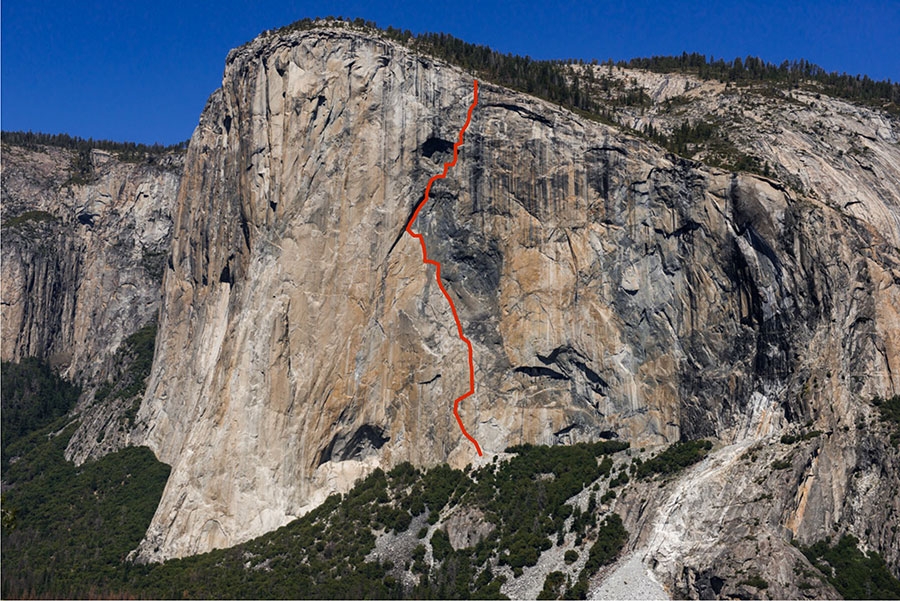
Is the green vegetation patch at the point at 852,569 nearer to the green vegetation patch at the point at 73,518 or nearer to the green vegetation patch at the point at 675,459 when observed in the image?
the green vegetation patch at the point at 675,459

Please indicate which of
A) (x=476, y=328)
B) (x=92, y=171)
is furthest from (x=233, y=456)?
(x=92, y=171)

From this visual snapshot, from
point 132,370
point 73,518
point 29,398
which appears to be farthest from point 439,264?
point 29,398

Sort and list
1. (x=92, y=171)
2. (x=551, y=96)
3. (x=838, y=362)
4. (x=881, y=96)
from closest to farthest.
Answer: (x=838, y=362) → (x=551, y=96) → (x=881, y=96) → (x=92, y=171)

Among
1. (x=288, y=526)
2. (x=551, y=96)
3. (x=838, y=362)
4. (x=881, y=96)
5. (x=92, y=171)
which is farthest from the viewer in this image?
(x=92, y=171)

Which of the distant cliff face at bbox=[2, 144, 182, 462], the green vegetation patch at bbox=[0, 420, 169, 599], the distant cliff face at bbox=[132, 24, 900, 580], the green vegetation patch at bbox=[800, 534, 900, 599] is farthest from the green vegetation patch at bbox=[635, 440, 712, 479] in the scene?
the distant cliff face at bbox=[2, 144, 182, 462]

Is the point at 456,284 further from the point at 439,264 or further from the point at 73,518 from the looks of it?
the point at 73,518

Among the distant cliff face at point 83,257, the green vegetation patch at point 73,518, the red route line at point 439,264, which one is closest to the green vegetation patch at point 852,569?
the red route line at point 439,264

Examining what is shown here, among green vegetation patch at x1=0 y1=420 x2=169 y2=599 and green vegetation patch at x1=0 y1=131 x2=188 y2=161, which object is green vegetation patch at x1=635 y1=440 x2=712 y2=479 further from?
green vegetation patch at x1=0 y1=131 x2=188 y2=161

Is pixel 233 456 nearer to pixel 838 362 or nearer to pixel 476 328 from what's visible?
pixel 476 328
